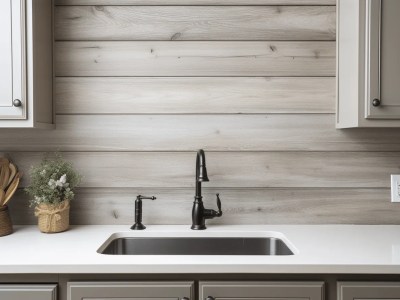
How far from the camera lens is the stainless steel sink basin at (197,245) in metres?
1.66

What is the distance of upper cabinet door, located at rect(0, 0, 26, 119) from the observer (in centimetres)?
149

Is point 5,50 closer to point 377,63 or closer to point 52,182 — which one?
point 52,182

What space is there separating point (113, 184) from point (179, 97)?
52 centimetres

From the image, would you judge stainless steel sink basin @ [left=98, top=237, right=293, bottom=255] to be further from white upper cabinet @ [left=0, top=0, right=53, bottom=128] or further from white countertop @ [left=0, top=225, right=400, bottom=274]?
white upper cabinet @ [left=0, top=0, right=53, bottom=128]

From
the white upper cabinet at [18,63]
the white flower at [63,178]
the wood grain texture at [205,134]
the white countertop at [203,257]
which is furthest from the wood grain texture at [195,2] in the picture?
the white countertop at [203,257]

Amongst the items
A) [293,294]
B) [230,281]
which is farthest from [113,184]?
[293,294]

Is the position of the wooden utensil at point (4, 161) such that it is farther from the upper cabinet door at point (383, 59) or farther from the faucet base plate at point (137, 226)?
the upper cabinet door at point (383, 59)

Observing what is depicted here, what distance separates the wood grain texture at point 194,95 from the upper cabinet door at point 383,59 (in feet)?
1.00

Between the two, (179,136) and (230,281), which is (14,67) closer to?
(179,136)

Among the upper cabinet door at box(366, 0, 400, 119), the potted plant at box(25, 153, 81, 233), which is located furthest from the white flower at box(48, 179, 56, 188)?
the upper cabinet door at box(366, 0, 400, 119)

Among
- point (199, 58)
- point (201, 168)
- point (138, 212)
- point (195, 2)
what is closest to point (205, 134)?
point (201, 168)

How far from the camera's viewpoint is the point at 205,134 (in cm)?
180

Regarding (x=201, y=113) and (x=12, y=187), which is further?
(x=201, y=113)

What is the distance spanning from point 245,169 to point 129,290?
31.8 inches
